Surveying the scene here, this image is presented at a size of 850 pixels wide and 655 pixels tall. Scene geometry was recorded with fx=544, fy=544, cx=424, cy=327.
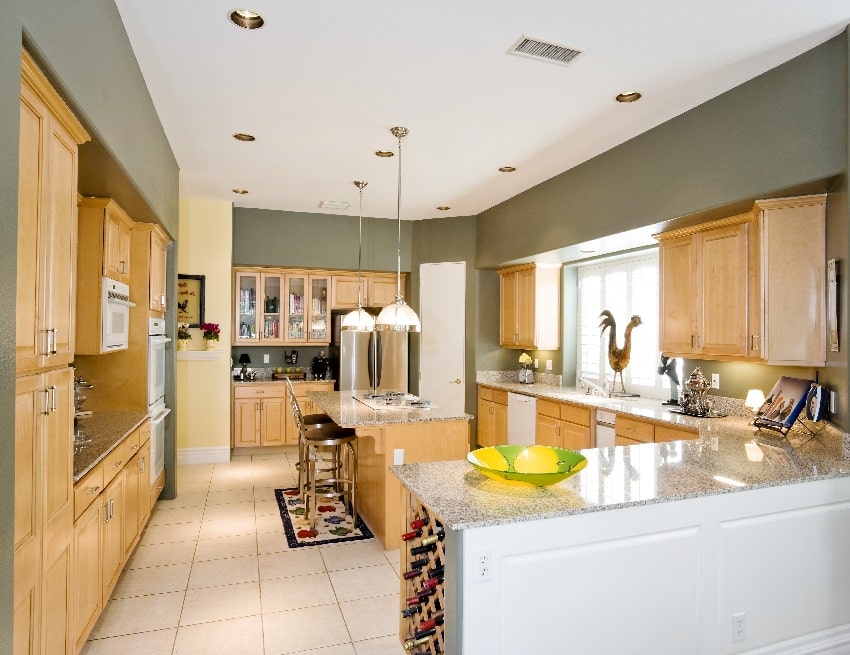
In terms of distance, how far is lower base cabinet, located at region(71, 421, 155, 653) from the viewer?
2.24 meters

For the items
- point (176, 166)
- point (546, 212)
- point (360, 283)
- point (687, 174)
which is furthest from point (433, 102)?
point (360, 283)

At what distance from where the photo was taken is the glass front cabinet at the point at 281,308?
641cm

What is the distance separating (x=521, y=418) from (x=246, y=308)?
3422 mm

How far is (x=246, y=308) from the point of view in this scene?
21.1 feet

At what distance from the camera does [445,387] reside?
6.53 meters

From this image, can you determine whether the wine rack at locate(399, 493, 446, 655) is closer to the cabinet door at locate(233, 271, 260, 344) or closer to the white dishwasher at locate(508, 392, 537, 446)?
the white dishwasher at locate(508, 392, 537, 446)

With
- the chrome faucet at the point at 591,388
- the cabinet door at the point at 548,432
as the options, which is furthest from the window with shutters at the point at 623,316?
the cabinet door at the point at 548,432

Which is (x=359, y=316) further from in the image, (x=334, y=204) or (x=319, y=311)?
(x=319, y=311)

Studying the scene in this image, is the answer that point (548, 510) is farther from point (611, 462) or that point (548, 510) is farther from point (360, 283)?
point (360, 283)

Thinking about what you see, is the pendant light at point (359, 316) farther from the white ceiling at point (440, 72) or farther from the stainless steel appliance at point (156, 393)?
the stainless steel appliance at point (156, 393)

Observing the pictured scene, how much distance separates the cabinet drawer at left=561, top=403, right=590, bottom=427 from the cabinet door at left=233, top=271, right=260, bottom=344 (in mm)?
3659

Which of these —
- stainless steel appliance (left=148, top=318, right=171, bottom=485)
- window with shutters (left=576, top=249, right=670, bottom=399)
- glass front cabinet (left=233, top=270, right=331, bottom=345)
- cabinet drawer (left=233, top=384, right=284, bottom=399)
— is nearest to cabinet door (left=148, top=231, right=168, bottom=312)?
stainless steel appliance (left=148, top=318, right=171, bottom=485)

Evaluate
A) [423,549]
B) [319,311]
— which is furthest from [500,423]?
[423,549]

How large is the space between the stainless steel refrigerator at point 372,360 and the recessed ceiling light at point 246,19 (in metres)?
4.14
